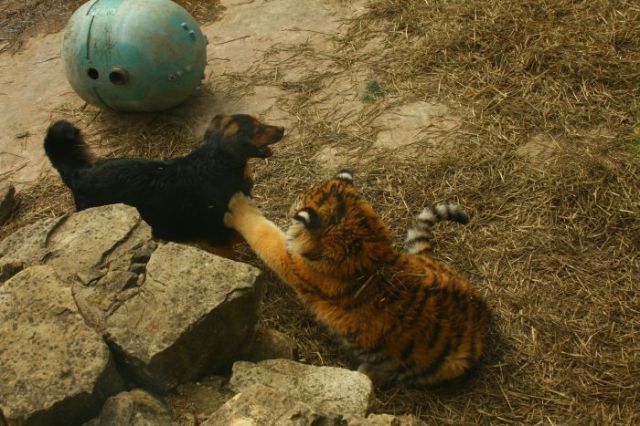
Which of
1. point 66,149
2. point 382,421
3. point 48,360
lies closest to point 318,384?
point 382,421

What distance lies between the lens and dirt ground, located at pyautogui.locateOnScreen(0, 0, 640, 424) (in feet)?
15.8

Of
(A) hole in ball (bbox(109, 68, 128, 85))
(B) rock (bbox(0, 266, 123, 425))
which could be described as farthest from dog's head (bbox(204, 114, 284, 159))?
(B) rock (bbox(0, 266, 123, 425))

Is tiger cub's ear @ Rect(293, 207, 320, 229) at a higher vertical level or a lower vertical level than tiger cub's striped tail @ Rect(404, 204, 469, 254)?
higher

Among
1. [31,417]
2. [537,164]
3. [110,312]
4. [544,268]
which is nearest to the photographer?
[31,417]

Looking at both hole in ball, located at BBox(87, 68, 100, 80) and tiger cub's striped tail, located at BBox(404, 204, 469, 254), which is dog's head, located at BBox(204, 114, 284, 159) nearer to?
tiger cub's striped tail, located at BBox(404, 204, 469, 254)

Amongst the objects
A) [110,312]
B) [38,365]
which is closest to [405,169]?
[110,312]

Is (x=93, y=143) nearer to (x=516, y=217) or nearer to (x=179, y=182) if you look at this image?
(x=179, y=182)

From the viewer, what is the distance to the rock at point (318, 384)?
3982 mm

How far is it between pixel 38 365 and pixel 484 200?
12.8ft

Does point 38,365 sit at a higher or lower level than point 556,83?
higher

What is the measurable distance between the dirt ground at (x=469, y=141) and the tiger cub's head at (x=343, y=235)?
81cm

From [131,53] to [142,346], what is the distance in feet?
13.1

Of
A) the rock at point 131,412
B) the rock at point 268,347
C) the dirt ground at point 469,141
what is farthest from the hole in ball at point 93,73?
the rock at point 131,412

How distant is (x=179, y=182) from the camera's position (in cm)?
573
